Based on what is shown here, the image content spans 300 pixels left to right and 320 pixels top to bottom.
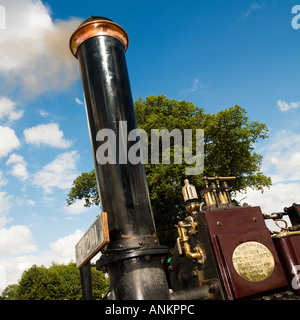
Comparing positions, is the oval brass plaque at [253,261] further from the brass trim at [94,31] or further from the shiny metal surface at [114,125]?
the brass trim at [94,31]

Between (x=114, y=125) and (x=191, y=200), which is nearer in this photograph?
(x=114, y=125)

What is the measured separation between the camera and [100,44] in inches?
114

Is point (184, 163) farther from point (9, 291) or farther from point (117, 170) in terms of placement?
point (9, 291)

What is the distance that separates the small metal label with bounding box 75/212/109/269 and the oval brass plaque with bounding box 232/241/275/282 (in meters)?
1.37

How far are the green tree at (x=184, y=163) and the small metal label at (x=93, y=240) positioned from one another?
11997 mm

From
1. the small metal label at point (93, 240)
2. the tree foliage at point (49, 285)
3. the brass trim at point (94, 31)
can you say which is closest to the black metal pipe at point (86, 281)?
the small metal label at point (93, 240)

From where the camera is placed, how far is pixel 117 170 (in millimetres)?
2418

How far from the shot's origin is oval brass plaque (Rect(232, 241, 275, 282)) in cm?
255

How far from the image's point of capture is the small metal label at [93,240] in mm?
1852

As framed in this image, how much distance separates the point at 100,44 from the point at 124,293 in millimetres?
2439

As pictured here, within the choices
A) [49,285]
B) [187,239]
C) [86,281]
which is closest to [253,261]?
[187,239]

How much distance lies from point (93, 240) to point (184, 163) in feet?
42.8
